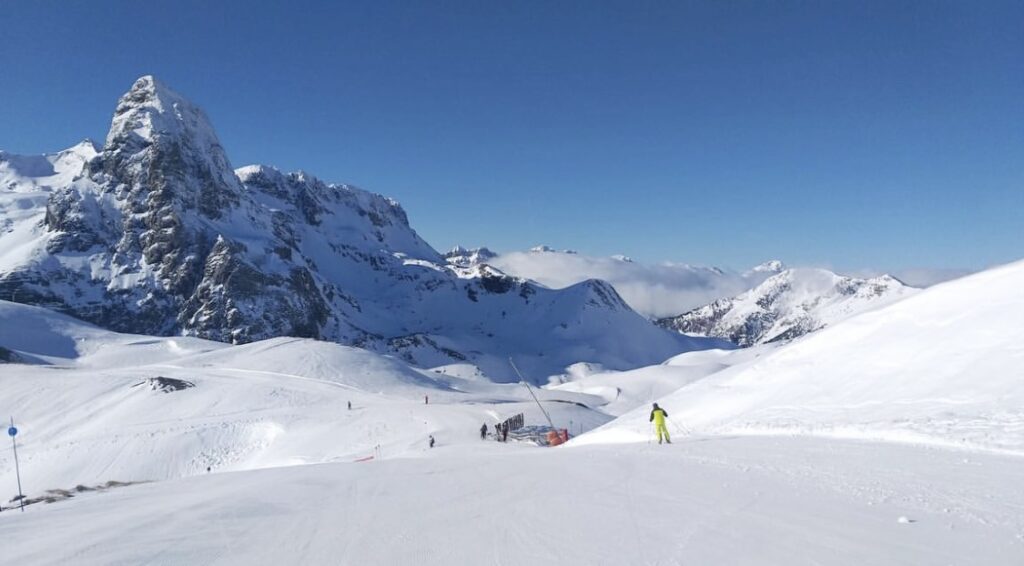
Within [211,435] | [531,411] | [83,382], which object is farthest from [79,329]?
[531,411]

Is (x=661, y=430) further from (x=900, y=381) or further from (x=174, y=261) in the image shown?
(x=174, y=261)

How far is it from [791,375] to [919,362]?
4243 mm

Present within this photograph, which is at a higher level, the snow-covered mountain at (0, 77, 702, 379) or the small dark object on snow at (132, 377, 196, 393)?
the snow-covered mountain at (0, 77, 702, 379)

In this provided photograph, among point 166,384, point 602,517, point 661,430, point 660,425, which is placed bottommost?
point 602,517

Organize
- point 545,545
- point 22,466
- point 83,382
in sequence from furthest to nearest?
point 83,382 → point 22,466 → point 545,545

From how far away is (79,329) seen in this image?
4281 inches

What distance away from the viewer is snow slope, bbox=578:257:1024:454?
41.4 ft

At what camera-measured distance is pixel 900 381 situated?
15.5 meters

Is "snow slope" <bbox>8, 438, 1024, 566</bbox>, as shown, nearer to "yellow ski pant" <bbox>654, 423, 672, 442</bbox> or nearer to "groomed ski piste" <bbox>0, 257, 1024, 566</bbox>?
"groomed ski piste" <bbox>0, 257, 1024, 566</bbox>

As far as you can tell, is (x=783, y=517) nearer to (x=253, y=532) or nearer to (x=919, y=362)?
(x=253, y=532)

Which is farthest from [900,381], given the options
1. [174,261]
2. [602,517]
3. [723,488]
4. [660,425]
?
[174,261]

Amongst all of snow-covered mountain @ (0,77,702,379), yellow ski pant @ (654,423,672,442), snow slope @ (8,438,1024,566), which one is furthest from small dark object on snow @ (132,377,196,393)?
snow-covered mountain @ (0,77,702,379)

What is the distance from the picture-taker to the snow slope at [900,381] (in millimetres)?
12633

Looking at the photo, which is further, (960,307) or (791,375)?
(791,375)
